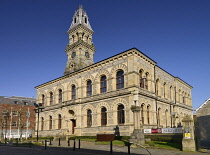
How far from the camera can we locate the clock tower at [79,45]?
128 ft

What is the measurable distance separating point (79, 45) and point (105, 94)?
1523cm

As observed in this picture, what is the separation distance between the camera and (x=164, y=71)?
3388 cm

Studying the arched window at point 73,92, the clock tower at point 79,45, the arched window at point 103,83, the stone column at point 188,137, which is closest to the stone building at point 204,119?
the arched window at point 103,83

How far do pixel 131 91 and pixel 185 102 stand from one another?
22.6 meters

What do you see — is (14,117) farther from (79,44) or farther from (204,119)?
(204,119)

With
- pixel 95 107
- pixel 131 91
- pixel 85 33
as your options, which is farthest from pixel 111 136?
pixel 85 33

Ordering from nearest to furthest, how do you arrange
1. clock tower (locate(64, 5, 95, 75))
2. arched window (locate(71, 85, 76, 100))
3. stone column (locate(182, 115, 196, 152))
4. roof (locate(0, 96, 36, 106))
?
stone column (locate(182, 115, 196, 152)), arched window (locate(71, 85, 76, 100)), clock tower (locate(64, 5, 95, 75)), roof (locate(0, 96, 36, 106))

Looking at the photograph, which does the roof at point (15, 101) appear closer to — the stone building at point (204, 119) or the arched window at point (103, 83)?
the arched window at point (103, 83)

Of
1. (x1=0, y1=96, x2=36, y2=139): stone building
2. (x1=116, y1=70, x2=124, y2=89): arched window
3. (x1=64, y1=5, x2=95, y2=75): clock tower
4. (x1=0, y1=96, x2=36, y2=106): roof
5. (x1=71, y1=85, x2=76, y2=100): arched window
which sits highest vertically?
(x1=64, y1=5, x2=95, y2=75): clock tower

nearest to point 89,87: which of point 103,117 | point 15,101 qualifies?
point 103,117

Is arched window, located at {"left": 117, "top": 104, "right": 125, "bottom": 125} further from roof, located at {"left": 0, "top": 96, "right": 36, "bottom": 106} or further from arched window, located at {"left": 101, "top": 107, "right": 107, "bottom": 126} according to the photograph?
roof, located at {"left": 0, "top": 96, "right": 36, "bottom": 106}

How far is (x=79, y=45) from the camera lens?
39500 millimetres

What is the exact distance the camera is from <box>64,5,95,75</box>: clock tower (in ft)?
128

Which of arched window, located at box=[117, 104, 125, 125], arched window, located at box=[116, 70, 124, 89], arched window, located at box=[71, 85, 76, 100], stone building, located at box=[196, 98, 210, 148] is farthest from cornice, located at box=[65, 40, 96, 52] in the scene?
stone building, located at box=[196, 98, 210, 148]
